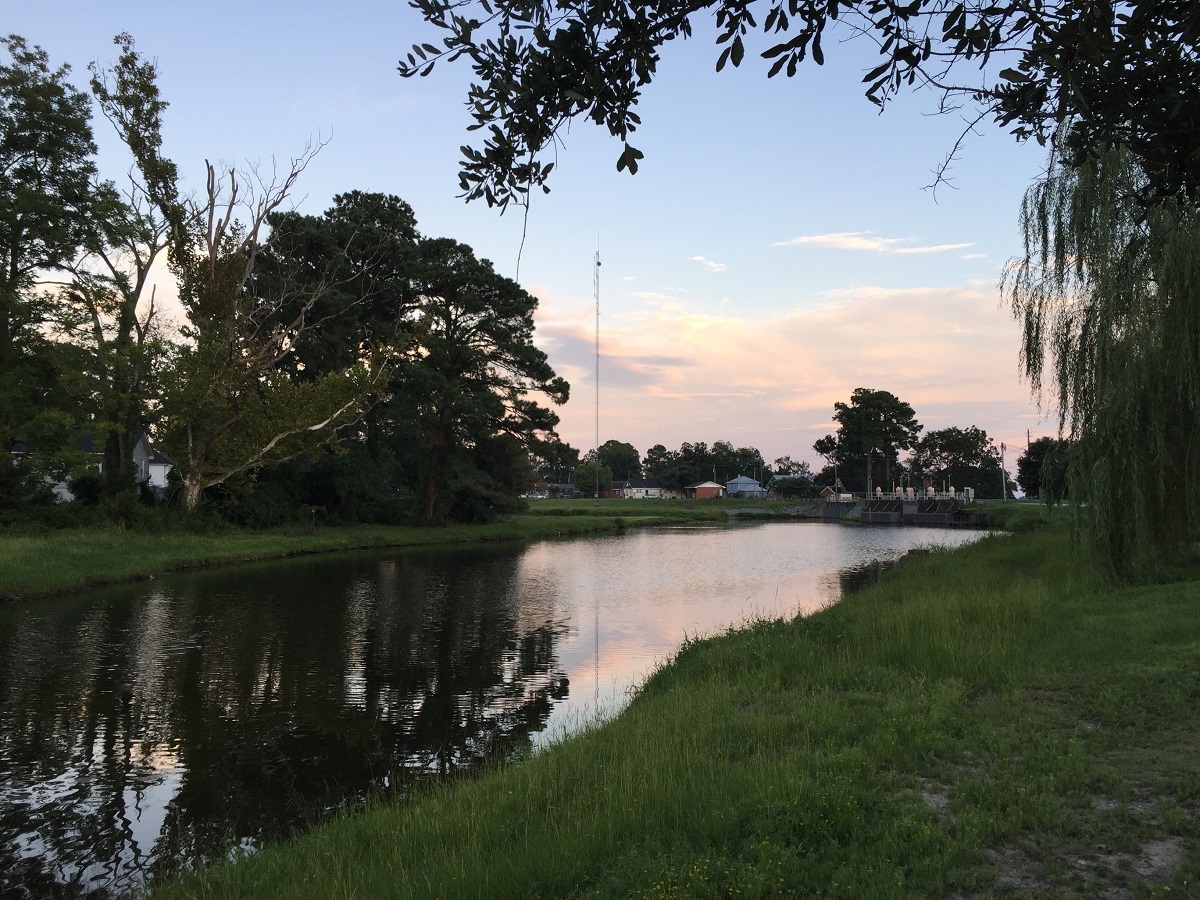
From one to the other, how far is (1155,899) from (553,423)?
44.4m

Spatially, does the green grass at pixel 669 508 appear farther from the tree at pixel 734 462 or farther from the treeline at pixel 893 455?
the tree at pixel 734 462

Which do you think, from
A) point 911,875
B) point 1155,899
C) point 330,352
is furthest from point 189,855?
point 330,352

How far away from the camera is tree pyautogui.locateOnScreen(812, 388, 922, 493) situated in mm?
117812

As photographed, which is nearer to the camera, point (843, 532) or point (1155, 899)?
point (1155, 899)

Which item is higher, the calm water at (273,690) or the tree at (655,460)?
the tree at (655,460)

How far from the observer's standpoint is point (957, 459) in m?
124

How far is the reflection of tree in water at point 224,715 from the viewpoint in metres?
7.79

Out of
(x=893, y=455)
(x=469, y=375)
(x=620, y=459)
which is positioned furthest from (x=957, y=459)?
(x=469, y=375)

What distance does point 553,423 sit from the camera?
48.0m

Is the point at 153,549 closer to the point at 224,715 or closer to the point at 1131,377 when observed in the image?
the point at 224,715

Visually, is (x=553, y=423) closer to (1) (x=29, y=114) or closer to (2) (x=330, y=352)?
(2) (x=330, y=352)

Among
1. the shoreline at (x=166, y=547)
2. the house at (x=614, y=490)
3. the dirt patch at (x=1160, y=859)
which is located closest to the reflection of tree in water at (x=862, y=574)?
the dirt patch at (x=1160, y=859)

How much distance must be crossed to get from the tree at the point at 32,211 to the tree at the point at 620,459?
149m

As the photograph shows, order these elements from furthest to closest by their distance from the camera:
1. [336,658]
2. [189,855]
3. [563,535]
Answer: [563,535]
[336,658]
[189,855]
